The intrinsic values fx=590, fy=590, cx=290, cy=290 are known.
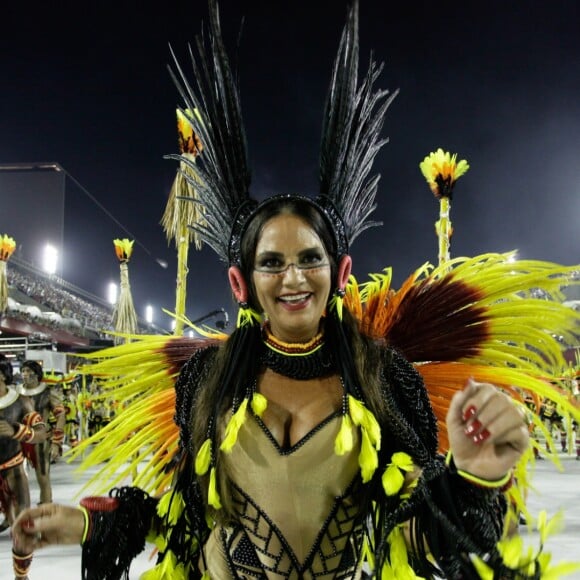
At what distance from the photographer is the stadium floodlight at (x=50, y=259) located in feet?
115

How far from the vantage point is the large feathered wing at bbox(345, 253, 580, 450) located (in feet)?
6.75

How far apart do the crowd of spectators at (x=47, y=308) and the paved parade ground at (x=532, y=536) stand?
10.4 meters

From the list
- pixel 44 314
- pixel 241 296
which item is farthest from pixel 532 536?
pixel 44 314

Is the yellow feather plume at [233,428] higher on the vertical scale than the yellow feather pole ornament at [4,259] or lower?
Result: lower

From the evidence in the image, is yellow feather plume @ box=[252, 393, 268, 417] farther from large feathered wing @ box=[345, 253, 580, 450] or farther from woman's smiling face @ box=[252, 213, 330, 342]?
large feathered wing @ box=[345, 253, 580, 450]

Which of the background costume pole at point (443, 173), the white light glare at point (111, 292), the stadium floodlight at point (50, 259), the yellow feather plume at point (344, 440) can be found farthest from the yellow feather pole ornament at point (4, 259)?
the white light glare at point (111, 292)

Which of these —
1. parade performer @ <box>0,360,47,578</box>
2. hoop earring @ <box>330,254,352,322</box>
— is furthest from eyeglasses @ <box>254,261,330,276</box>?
parade performer @ <box>0,360,47,578</box>

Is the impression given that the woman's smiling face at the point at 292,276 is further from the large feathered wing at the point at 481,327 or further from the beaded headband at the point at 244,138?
the large feathered wing at the point at 481,327

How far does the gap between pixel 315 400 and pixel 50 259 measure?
36.8 meters

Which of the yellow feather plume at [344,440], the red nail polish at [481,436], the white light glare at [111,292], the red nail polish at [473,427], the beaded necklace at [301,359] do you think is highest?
the white light glare at [111,292]

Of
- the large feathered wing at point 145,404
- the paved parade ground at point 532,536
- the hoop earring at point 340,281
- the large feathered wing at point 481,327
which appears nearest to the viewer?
the hoop earring at point 340,281

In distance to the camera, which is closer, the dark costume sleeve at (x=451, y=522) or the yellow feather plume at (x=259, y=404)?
the dark costume sleeve at (x=451, y=522)

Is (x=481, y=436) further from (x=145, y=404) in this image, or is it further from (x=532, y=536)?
(x=532, y=536)

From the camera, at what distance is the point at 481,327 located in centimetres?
211
